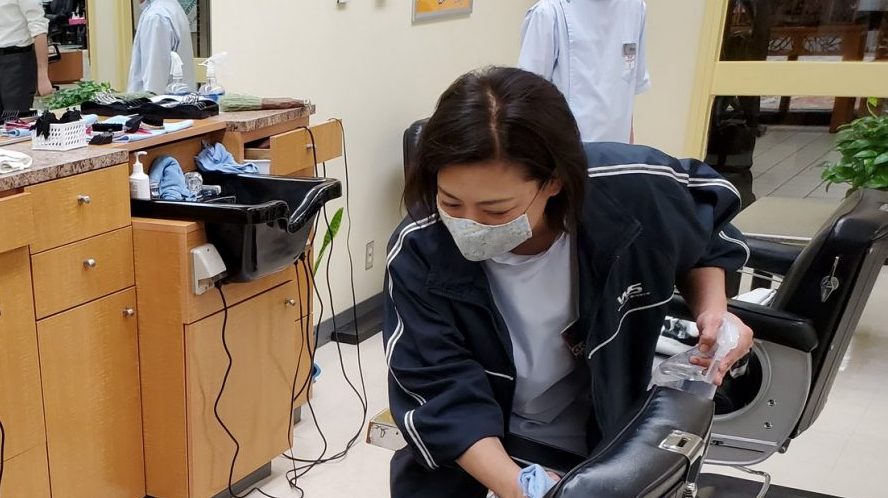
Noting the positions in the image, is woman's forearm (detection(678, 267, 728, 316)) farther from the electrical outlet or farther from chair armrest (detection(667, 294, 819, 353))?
the electrical outlet

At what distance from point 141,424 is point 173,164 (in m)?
0.66

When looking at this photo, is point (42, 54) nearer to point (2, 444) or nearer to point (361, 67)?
point (2, 444)

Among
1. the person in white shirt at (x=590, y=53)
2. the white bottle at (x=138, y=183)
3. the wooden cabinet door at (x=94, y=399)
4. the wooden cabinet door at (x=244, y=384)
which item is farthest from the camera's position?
the person in white shirt at (x=590, y=53)

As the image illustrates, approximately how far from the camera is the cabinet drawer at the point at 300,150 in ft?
8.45

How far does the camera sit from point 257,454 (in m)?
2.56

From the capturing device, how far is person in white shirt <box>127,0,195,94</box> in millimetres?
2652

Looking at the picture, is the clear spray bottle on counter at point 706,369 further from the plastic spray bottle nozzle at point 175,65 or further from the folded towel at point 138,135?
the plastic spray bottle nozzle at point 175,65

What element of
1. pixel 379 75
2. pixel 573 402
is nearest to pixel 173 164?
pixel 573 402

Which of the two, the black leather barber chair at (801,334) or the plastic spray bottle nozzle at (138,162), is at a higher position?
the plastic spray bottle nozzle at (138,162)

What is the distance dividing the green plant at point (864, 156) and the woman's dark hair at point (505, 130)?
2731mm

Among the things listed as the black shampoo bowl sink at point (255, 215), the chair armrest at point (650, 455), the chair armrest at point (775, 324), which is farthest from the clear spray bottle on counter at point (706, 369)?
the black shampoo bowl sink at point (255, 215)

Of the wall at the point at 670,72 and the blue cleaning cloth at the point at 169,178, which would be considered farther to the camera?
the wall at the point at 670,72

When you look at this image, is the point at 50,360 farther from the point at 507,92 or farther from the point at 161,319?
the point at 507,92

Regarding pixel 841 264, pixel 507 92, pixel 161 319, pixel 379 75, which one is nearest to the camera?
pixel 507 92
